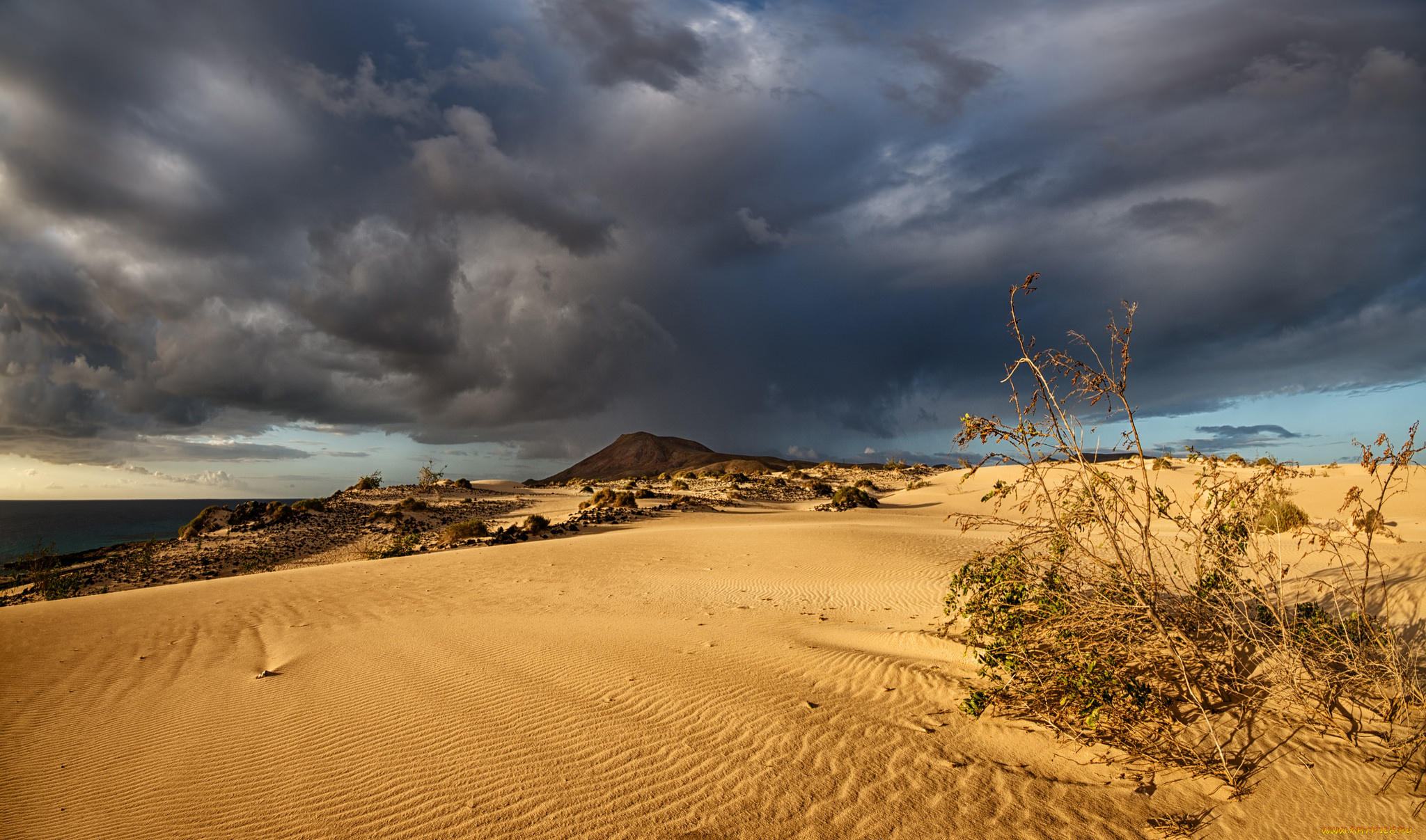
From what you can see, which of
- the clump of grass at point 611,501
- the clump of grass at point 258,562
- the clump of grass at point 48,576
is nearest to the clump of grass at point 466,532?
the clump of grass at point 258,562

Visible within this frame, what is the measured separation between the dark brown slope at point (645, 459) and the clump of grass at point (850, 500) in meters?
45.5

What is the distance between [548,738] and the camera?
506cm

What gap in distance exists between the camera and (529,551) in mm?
16438

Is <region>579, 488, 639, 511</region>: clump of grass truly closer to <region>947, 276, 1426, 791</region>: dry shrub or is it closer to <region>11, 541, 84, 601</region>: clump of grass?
<region>11, 541, 84, 601</region>: clump of grass

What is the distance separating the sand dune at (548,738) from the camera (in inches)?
156

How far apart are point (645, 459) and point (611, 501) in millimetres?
63042

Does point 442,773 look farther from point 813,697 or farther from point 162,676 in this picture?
A: point 162,676

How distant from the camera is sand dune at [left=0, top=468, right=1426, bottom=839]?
3.96 metres

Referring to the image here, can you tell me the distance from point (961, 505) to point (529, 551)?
22.6m

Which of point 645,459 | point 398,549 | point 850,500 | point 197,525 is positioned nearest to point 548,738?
point 398,549

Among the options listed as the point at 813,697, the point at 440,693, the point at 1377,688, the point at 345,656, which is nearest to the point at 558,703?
the point at 440,693

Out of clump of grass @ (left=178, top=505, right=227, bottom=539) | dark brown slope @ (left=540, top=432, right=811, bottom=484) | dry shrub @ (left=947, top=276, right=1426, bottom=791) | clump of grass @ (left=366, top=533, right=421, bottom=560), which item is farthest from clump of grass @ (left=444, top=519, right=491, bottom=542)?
dark brown slope @ (left=540, top=432, right=811, bottom=484)

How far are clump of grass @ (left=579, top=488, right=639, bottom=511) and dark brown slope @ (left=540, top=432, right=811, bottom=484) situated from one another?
46.8 metres

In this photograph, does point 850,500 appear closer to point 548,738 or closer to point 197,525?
point 548,738
